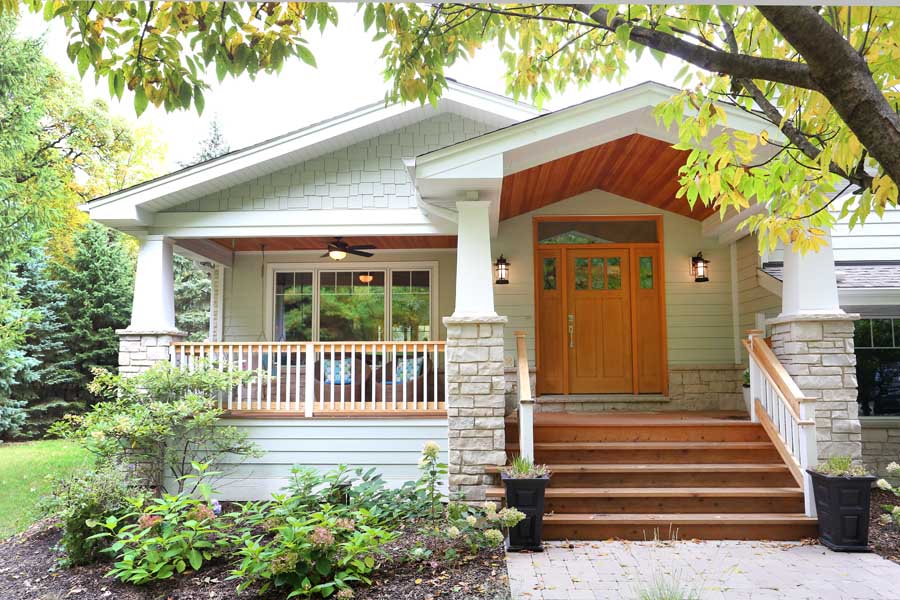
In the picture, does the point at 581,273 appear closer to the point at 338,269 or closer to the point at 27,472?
the point at 338,269

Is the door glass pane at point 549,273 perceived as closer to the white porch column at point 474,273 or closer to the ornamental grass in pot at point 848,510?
the white porch column at point 474,273

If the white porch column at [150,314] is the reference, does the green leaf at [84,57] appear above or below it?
above

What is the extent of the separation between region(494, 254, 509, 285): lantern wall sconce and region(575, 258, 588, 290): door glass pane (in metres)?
0.98

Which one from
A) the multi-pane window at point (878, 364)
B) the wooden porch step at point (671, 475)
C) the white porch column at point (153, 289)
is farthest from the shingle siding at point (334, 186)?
the multi-pane window at point (878, 364)

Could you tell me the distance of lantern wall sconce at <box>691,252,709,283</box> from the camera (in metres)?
8.26

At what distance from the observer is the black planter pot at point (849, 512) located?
477 centimetres

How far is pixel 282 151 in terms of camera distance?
7.44 metres

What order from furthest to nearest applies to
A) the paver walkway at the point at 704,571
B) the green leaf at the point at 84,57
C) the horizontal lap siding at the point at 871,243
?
the horizontal lap siding at the point at 871,243 → the paver walkway at the point at 704,571 → the green leaf at the point at 84,57

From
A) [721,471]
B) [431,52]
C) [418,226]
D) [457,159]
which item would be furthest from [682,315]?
[431,52]

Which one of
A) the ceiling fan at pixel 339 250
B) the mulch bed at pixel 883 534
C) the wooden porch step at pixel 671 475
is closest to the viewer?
the mulch bed at pixel 883 534

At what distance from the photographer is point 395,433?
7.18 m

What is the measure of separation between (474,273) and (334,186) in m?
2.76

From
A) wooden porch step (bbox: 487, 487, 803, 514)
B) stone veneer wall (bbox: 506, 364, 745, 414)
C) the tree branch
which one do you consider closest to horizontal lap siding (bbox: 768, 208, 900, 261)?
stone veneer wall (bbox: 506, 364, 745, 414)

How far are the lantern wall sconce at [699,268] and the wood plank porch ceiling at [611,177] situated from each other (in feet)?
1.85
